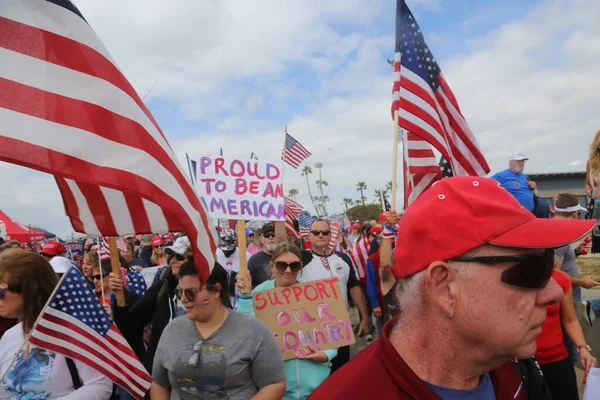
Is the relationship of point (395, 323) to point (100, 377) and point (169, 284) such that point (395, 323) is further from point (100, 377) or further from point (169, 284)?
point (169, 284)

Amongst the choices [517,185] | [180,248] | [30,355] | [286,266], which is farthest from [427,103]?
[30,355]

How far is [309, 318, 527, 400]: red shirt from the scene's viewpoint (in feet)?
4.57

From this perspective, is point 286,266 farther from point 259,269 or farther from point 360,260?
point 360,260

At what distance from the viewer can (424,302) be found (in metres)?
1.54

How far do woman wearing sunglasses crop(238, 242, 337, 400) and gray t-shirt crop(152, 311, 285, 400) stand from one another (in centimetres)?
66

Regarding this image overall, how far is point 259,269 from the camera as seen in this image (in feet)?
21.5

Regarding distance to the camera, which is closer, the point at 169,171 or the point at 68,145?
the point at 68,145

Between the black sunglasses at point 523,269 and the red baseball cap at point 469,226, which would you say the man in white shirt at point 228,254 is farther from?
the black sunglasses at point 523,269

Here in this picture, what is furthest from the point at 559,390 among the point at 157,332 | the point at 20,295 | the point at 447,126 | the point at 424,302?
the point at 20,295

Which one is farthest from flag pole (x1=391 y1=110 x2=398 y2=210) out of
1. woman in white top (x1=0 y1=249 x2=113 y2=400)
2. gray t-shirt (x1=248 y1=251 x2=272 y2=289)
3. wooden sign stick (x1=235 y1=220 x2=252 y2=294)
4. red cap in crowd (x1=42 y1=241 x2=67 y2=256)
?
red cap in crowd (x1=42 y1=241 x2=67 y2=256)

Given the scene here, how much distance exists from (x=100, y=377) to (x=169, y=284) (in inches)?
58.9

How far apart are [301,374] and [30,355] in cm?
200

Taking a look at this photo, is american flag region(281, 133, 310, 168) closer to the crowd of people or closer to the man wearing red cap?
the crowd of people

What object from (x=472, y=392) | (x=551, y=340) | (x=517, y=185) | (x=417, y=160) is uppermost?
(x=417, y=160)
